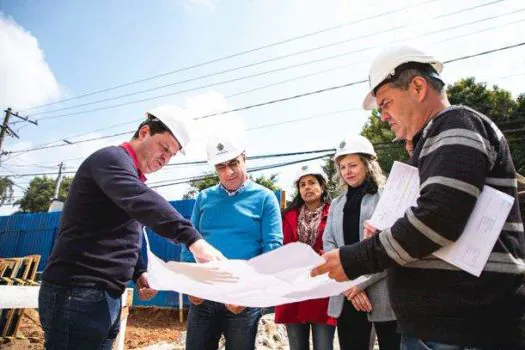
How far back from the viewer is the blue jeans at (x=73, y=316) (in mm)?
1623

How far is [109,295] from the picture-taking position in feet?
5.86

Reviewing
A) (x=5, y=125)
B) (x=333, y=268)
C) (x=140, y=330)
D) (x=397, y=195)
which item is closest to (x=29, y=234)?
(x=140, y=330)

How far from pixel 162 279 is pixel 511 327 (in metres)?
1.21

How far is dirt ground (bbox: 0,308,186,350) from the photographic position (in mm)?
6211

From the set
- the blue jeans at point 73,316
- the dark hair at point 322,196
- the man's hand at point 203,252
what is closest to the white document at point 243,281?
the man's hand at point 203,252

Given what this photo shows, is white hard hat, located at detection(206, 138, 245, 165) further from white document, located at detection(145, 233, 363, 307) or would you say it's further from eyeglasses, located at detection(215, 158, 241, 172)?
white document, located at detection(145, 233, 363, 307)

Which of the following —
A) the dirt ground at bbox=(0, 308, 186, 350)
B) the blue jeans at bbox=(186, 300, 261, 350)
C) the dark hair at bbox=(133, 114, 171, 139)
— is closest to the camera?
the dark hair at bbox=(133, 114, 171, 139)

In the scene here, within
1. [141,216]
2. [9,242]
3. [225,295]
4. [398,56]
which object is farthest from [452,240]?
[9,242]

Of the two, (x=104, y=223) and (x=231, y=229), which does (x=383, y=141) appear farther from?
(x=104, y=223)

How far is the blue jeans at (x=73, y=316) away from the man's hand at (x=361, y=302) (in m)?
1.64

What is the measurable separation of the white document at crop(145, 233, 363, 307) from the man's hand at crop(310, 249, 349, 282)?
10 cm

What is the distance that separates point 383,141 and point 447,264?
20670 millimetres

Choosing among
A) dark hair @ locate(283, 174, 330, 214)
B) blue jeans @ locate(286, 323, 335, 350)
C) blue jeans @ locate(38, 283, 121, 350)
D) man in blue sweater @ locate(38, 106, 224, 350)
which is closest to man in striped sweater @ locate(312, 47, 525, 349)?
man in blue sweater @ locate(38, 106, 224, 350)

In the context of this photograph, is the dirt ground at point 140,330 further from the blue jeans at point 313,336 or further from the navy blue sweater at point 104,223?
the navy blue sweater at point 104,223
